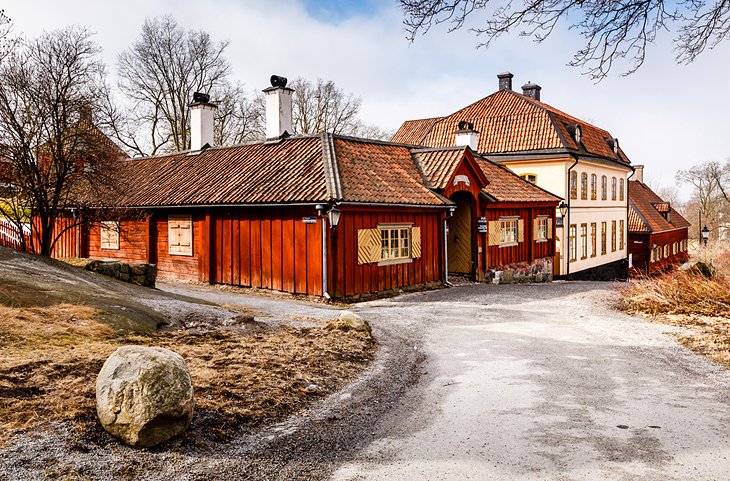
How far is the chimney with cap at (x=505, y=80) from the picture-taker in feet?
115

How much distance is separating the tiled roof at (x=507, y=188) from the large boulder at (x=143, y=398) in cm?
1690

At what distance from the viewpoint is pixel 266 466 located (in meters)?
5.02

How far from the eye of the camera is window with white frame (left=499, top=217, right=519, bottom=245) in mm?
22125

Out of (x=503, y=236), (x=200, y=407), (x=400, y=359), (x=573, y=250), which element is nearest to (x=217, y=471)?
(x=200, y=407)

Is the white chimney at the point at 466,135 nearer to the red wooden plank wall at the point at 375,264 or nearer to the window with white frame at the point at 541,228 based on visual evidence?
the window with white frame at the point at 541,228

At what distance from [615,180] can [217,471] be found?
36336mm

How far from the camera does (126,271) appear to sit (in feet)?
48.5

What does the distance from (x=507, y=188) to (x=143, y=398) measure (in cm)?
1928

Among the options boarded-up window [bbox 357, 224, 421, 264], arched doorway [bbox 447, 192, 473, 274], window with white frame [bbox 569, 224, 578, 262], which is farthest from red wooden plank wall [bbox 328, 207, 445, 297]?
window with white frame [bbox 569, 224, 578, 262]

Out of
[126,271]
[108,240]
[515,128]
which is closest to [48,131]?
[126,271]

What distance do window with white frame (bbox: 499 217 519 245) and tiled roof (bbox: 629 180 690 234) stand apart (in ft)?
69.9

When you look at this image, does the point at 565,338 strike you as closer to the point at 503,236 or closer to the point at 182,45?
the point at 503,236

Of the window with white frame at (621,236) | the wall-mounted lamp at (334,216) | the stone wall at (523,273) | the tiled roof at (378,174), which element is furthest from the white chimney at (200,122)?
the window with white frame at (621,236)

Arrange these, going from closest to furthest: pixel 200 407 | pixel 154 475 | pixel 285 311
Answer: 1. pixel 154 475
2. pixel 200 407
3. pixel 285 311
